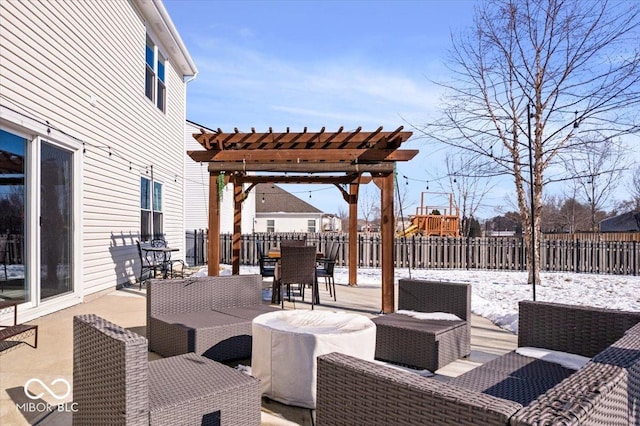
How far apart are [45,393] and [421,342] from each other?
2.67 m

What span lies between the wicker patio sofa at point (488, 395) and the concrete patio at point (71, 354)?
1016 millimetres

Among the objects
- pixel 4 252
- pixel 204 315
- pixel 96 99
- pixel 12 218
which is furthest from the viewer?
pixel 96 99

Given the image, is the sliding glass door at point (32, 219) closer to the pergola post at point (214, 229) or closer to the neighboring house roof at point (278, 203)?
the pergola post at point (214, 229)

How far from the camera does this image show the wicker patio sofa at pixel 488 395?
1.13m

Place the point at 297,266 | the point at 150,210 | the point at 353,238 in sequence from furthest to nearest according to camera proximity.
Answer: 1. the point at 150,210
2. the point at 353,238
3. the point at 297,266

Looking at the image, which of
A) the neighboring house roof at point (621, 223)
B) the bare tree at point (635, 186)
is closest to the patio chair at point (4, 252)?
the bare tree at point (635, 186)

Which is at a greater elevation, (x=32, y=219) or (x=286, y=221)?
(x=32, y=219)

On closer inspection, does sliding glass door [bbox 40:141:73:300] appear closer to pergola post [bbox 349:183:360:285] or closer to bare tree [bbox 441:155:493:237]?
pergola post [bbox 349:183:360:285]

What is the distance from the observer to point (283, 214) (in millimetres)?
30797

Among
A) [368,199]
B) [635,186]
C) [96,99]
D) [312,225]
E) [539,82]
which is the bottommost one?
[312,225]

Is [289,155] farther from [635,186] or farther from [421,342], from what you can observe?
[635,186]

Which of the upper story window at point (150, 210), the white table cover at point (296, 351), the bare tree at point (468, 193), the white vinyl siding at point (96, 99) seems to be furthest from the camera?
the bare tree at point (468, 193)

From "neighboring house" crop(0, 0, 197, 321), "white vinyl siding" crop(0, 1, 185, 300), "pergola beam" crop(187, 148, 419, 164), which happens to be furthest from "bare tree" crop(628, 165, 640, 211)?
"white vinyl siding" crop(0, 1, 185, 300)

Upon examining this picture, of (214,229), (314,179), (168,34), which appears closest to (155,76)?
(168,34)
